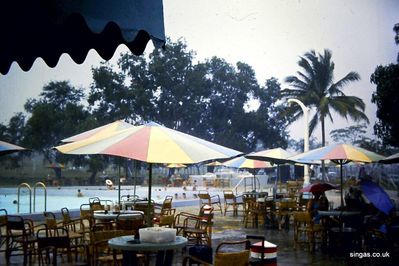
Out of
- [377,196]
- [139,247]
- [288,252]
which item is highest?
[377,196]

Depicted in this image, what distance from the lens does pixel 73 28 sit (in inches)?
121

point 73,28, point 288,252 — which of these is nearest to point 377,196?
point 288,252

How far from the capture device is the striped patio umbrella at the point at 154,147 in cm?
534

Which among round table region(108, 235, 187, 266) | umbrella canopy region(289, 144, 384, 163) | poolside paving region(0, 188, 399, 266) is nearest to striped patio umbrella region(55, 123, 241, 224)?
round table region(108, 235, 187, 266)

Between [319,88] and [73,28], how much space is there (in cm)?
3137

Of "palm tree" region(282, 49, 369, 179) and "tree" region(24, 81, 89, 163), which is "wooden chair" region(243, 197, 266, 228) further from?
"tree" region(24, 81, 89, 163)

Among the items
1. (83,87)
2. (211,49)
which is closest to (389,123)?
→ (211,49)

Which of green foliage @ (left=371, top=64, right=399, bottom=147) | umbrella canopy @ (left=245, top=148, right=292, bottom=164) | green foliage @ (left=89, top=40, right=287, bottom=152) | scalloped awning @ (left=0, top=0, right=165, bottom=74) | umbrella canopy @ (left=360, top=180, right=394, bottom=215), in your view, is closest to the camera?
scalloped awning @ (left=0, top=0, right=165, bottom=74)

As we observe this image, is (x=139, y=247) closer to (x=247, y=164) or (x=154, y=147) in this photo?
(x=154, y=147)

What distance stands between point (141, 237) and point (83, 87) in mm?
42584

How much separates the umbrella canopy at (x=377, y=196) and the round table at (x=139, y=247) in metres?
4.08

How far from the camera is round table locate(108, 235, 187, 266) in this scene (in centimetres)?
422

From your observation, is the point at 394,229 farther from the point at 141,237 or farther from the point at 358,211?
the point at 141,237

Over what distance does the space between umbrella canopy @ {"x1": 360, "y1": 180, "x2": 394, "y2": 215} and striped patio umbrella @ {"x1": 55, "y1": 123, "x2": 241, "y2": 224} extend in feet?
9.21
